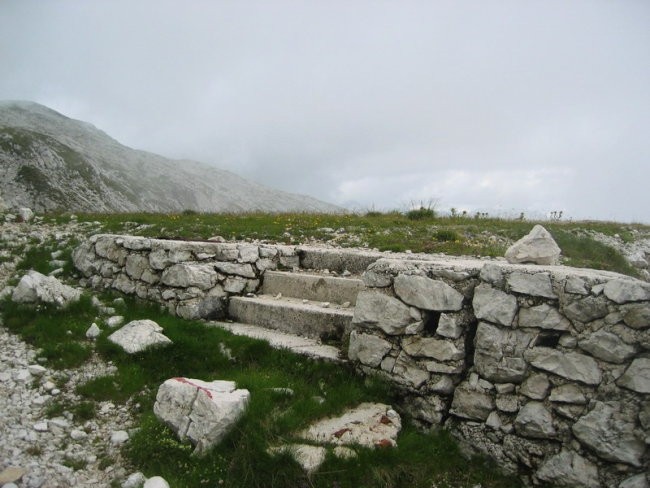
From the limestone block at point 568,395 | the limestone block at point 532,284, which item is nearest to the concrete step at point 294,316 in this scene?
the limestone block at point 532,284

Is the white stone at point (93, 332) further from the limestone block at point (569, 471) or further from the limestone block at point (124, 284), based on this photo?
the limestone block at point (569, 471)

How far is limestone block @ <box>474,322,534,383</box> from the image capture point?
4.74 metres

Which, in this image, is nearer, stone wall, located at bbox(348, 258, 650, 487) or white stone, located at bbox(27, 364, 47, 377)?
stone wall, located at bbox(348, 258, 650, 487)

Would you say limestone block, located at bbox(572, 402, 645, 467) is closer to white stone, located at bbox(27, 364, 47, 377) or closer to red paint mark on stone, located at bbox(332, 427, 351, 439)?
red paint mark on stone, located at bbox(332, 427, 351, 439)

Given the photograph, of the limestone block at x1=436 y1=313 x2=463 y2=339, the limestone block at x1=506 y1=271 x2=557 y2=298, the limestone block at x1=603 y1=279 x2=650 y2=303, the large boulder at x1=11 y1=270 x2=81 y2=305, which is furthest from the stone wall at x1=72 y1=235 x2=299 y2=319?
the limestone block at x1=603 y1=279 x2=650 y2=303

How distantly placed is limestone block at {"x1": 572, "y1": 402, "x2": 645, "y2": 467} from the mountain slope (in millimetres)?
16648

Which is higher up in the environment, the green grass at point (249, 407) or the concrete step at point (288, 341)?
the concrete step at point (288, 341)

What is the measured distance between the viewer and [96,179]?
192ft

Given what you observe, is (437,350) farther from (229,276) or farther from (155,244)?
(155,244)

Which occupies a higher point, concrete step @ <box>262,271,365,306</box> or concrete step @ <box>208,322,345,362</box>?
concrete step @ <box>262,271,365,306</box>

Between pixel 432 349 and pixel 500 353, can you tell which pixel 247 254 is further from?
pixel 500 353

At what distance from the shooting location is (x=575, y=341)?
447cm

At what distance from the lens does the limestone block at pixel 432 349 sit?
203 inches

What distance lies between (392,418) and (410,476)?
0.75 metres
